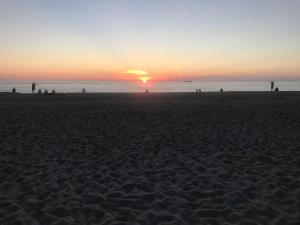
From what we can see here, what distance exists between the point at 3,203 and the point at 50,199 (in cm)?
106

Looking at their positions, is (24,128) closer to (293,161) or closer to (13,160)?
(13,160)

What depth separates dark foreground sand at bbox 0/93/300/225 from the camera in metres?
6.90

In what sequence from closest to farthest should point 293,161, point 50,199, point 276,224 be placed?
1. point 276,224
2. point 50,199
3. point 293,161

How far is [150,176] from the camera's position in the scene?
948 cm

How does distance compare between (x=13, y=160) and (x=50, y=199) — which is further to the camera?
(x=13, y=160)

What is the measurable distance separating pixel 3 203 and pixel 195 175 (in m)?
5.16

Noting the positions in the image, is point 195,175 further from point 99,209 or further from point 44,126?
point 44,126

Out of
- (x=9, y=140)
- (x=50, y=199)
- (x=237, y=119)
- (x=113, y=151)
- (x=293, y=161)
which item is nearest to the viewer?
(x=50, y=199)

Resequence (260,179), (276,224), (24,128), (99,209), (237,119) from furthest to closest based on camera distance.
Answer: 1. (237,119)
2. (24,128)
3. (260,179)
4. (99,209)
5. (276,224)

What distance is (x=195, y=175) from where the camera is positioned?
9.47 metres

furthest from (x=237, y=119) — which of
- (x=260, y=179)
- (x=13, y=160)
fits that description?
(x=13, y=160)

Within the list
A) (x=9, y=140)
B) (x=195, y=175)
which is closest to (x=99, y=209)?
(x=195, y=175)

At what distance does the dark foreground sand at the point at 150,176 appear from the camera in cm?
690

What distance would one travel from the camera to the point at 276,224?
634 cm
